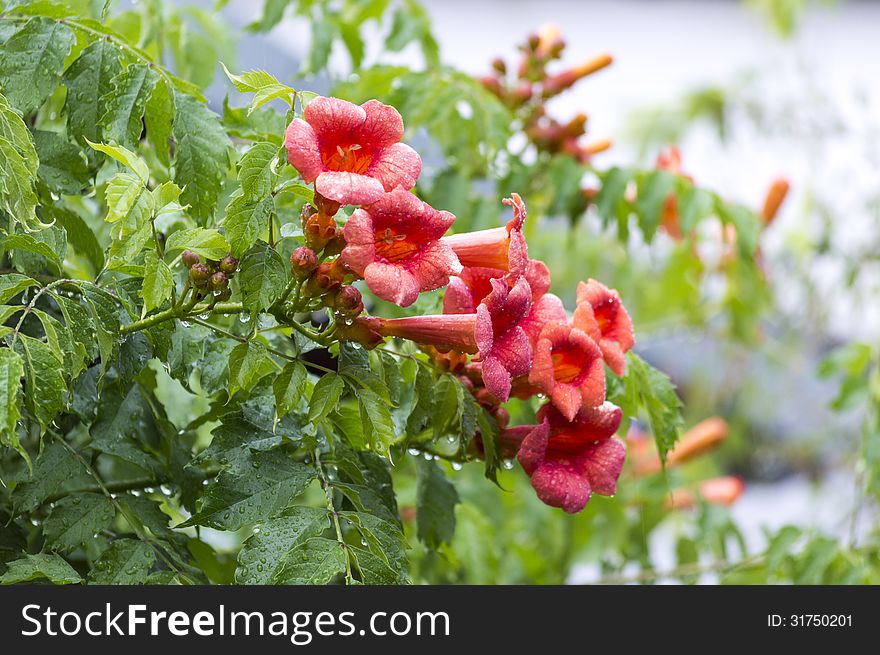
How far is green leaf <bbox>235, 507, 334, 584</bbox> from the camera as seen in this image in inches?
42.2

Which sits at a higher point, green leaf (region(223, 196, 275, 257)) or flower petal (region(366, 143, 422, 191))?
flower petal (region(366, 143, 422, 191))

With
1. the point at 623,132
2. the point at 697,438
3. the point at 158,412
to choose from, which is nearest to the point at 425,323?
the point at 158,412

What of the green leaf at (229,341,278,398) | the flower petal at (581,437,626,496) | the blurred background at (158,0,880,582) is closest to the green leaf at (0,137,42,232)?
the green leaf at (229,341,278,398)

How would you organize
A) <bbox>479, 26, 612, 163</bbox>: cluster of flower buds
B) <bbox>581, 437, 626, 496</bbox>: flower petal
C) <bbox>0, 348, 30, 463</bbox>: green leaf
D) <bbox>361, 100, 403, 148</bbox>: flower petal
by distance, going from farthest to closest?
<bbox>479, 26, 612, 163</bbox>: cluster of flower buds → <bbox>581, 437, 626, 496</bbox>: flower petal → <bbox>361, 100, 403, 148</bbox>: flower petal → <bbox>0, 348, 30, 463</bbox>: green leaf

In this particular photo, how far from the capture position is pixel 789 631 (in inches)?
58.7

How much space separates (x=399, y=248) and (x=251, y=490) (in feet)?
1.09

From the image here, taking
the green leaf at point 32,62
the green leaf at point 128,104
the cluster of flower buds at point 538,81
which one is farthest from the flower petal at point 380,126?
the cluster of flower buds at point 538,81

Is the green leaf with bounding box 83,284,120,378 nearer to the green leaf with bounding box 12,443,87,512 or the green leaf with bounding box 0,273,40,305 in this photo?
the green leaf with bounding box 0,273,40,305

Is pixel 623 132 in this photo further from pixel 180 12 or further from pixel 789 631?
pixel 789 631

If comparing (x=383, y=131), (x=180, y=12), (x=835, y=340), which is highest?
(x=835, y=340)

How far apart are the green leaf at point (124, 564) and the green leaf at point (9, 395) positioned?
24 centimetres

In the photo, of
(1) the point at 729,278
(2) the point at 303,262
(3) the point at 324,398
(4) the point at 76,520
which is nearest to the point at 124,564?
(4) the point at 76,520

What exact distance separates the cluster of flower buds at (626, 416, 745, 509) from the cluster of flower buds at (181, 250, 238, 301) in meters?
1.89

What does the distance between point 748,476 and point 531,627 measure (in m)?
6.14
